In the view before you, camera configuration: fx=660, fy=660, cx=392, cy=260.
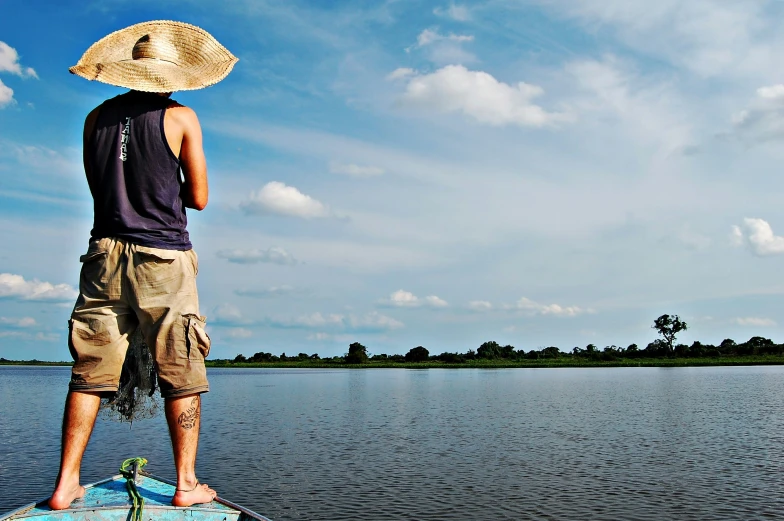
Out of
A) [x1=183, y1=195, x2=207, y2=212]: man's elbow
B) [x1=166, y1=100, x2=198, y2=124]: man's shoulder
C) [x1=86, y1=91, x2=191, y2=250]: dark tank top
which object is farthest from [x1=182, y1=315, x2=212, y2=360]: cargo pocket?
[x1=166, y1=100, x2=198, y2=124]: man's shoulder

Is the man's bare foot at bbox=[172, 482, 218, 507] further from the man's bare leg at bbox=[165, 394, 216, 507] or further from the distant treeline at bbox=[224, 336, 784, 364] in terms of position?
the distant treeline at bbox=[224, 336, 784, 364]

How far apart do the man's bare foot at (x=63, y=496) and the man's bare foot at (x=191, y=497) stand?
587mm

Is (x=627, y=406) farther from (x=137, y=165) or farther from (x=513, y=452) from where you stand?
(x=137, y=165)

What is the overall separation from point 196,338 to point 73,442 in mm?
917

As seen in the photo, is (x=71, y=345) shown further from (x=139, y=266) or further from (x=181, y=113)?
(x=181, y=113)

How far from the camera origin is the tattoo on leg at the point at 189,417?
405cm

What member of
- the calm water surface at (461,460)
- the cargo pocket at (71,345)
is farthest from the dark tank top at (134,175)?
the calm water surface at (461,460)

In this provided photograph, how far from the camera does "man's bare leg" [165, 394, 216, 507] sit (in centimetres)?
397

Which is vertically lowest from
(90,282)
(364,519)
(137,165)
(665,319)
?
(364,519)

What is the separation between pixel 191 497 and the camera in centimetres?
397

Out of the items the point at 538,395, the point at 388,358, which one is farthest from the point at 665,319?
the point at 538,395

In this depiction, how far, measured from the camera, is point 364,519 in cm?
966

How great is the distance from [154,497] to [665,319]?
123m

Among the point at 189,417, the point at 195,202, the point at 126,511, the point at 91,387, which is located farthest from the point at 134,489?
the point at 195,202
